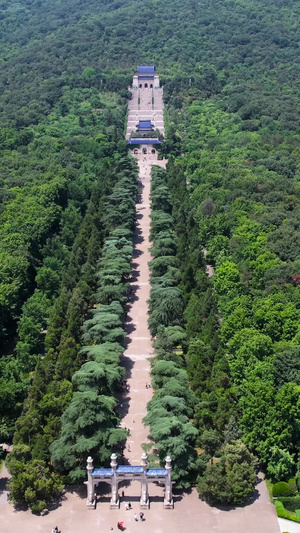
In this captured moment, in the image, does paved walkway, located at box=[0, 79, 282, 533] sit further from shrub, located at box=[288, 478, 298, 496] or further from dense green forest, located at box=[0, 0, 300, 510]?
shrub, located at box=[288, 478, 298, 496]

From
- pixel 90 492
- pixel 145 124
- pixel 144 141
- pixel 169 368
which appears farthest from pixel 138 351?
pixel 145 124

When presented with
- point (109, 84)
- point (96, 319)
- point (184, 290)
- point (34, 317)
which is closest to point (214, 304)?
point (184, 290)

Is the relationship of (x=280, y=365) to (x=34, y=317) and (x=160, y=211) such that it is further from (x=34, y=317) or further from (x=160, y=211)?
(x=160, y=211)

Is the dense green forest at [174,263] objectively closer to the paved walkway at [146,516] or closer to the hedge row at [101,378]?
the hedge row at [101,378]

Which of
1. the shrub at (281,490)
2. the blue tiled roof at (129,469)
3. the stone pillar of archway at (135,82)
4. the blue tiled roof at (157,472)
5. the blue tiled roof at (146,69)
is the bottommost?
the shrub at (281,490)

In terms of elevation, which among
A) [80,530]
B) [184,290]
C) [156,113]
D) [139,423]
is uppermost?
[156,113]

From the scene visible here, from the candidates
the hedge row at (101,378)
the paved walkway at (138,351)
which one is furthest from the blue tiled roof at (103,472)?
the paved walkway at (138,351)

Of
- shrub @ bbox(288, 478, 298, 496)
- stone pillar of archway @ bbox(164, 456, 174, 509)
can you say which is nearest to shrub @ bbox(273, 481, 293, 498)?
shrub @ bbox(288, 478, 298, 496)
